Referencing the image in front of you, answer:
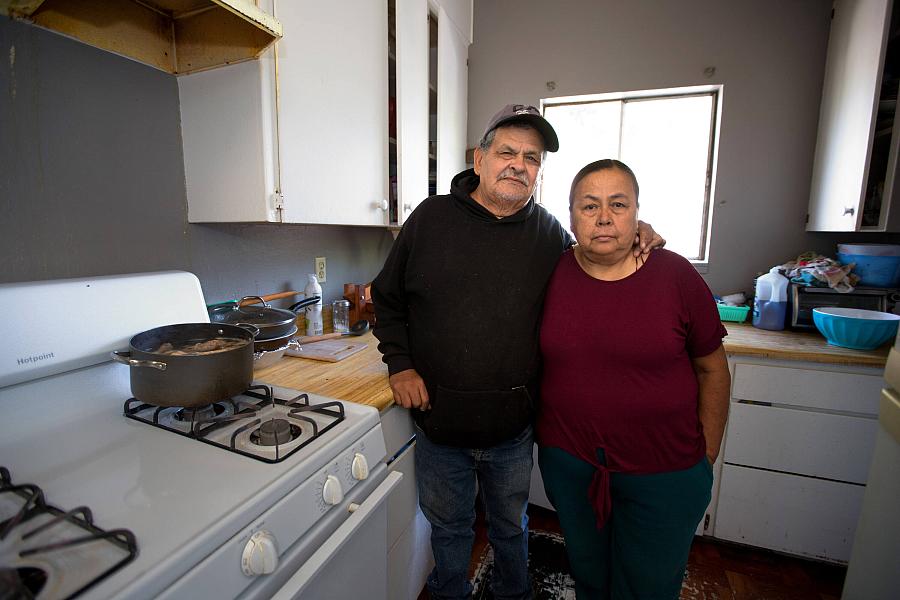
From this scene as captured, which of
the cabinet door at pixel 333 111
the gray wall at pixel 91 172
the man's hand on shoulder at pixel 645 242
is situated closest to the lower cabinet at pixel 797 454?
the man's hand on shoulder at pixel 645 242

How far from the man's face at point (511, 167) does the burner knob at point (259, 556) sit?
941 millimetres

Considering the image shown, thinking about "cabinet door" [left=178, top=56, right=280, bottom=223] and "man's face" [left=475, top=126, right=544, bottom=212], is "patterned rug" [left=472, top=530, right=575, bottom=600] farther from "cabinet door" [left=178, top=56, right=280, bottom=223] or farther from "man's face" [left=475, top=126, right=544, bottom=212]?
"cabinet door" [left=178, top=56, right=280, bottom=223]

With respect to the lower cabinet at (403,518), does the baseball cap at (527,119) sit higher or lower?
higher

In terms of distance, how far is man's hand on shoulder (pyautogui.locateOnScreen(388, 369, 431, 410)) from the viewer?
116cm

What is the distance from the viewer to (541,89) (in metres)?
2.53

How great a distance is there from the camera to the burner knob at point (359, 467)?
0.89 m

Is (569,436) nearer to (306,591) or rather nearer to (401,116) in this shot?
(306,591)

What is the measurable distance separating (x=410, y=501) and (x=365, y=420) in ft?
1.51

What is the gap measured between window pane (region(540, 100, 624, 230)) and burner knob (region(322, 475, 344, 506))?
2108 millimetres

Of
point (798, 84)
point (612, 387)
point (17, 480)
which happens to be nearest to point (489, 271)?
point (612, 387)

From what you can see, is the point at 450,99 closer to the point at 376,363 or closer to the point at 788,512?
the point at 376,363

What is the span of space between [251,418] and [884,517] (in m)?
1.41

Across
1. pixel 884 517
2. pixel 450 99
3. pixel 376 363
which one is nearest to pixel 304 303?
pixel 376 363

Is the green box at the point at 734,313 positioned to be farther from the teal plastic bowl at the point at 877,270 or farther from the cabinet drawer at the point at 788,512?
the cabinet drawer at the point at 788,512
